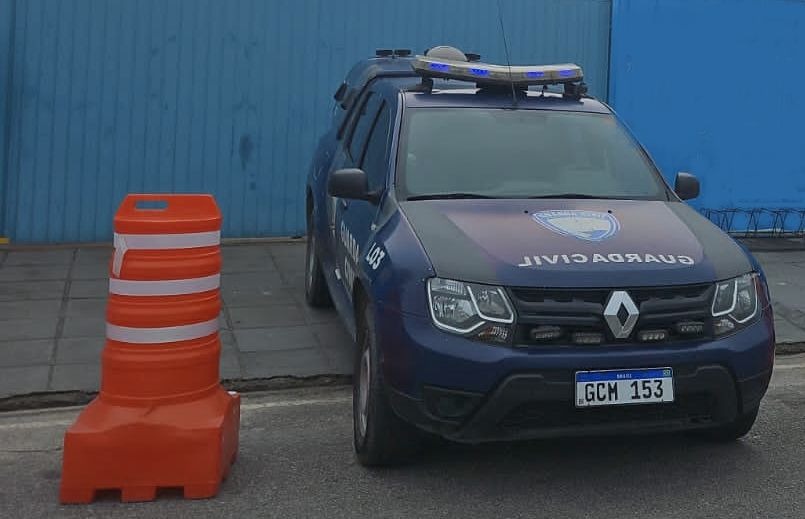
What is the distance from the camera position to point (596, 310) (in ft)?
12.0

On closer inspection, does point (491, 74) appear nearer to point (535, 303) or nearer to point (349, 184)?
point (349, 184)

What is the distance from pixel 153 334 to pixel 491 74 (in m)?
2.32

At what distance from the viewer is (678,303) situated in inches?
147

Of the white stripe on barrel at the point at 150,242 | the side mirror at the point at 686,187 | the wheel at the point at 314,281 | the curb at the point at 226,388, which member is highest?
the side mirror at the point at 686,187

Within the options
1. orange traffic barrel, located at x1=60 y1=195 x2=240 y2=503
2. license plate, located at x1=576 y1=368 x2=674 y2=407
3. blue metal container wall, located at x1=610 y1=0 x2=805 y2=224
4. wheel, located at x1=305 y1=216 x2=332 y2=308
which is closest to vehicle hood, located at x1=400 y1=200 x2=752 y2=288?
license plate, located at x1=576 y1=368 x2=674 y2=407

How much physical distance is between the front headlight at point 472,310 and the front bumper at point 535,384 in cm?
5

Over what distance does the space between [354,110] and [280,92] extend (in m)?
3.27

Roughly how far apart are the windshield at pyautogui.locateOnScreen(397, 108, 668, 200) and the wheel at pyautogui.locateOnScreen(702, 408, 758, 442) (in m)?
1.18

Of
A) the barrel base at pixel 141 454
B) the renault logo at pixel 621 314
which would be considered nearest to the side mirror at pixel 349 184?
the barrel base at pixel 141 454

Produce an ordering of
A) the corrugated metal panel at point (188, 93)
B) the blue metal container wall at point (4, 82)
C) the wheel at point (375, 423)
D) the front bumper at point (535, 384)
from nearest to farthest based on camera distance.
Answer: the front bumper at point (535, 384) < the wheel at point (375, 423) < the blue metal container wall at point (4, 82) < the corrugated metal panel at point (188, 93)

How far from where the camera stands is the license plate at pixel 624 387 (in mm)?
3617

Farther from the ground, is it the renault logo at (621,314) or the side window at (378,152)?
the side window at (378,152)

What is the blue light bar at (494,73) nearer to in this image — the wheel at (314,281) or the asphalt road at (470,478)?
the asphalt road at (470,478)

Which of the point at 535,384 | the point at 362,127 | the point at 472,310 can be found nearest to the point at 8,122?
the point at 362,127
